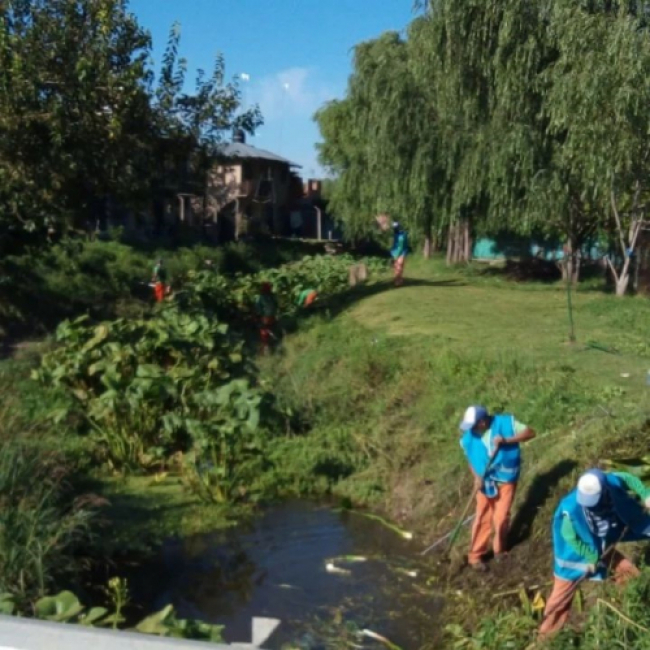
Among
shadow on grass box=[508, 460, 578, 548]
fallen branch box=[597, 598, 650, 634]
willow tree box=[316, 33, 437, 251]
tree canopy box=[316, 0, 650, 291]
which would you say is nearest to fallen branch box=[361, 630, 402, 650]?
shadow on grass box=[508, 460, 578, 548]

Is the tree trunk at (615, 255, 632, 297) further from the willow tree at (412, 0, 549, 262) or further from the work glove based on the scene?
the work glove

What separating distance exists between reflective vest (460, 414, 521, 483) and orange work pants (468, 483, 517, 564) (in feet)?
0.35

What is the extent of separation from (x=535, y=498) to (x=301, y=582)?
2304mm

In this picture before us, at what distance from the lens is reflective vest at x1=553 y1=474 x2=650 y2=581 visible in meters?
8.10

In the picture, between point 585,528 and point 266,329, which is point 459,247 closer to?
point 266,329

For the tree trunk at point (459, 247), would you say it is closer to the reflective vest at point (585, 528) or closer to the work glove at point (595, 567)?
the reflective vest at point (585, 528)

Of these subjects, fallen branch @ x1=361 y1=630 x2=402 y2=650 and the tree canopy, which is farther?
the tree canopy

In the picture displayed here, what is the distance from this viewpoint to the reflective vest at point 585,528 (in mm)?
8102

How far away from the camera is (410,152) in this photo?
86.6ft

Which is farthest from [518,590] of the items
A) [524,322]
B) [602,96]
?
[602,96]

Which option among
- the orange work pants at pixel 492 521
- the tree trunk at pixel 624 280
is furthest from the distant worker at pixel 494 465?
the tree trunk at pixel 624 280

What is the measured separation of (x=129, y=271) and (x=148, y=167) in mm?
8042

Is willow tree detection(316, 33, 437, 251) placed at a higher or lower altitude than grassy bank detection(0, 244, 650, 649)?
higher

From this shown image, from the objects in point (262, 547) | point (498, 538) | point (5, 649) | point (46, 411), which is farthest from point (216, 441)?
point (5, 649)
